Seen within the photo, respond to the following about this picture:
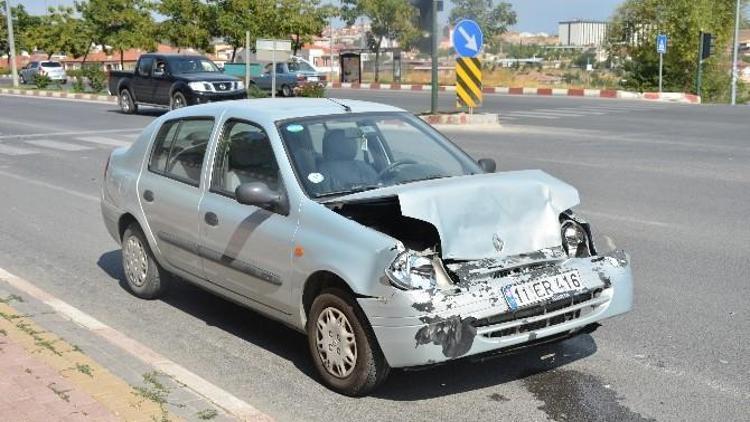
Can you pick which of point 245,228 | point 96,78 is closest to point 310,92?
point 96,78

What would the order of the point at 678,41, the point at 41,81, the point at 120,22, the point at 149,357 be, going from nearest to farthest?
the point at 149,357 < the point at 678,41 < the point at 41,81 < the point at 120,22

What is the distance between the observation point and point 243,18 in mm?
41562

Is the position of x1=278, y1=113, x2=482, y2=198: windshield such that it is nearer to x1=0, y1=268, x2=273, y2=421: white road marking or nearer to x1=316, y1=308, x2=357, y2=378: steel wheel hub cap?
x1=316, y1=308, x2=357, y2=378: steel wheel hub cap

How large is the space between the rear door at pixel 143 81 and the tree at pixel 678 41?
81.6ft

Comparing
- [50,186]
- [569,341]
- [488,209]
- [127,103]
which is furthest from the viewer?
[127,103]

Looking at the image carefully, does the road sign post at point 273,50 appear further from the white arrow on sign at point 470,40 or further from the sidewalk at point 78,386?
the sidewalk at point 78,386

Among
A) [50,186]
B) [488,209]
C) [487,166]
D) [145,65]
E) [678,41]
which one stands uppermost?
[678,41]

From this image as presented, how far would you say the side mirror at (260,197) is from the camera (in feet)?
16.3

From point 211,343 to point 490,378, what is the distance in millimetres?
1875

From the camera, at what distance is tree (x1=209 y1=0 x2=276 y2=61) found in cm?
4134

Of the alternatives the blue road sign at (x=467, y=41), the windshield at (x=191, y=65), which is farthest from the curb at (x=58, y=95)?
the blue road sign at (x=467, y=41)

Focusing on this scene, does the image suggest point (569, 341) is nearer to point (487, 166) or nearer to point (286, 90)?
point (487, 166)

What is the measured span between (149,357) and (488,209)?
2.18 m

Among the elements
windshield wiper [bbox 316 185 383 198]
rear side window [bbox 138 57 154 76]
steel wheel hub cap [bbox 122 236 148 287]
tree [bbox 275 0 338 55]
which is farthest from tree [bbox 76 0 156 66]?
windshield wiper [bbox 316 185 383 198]
